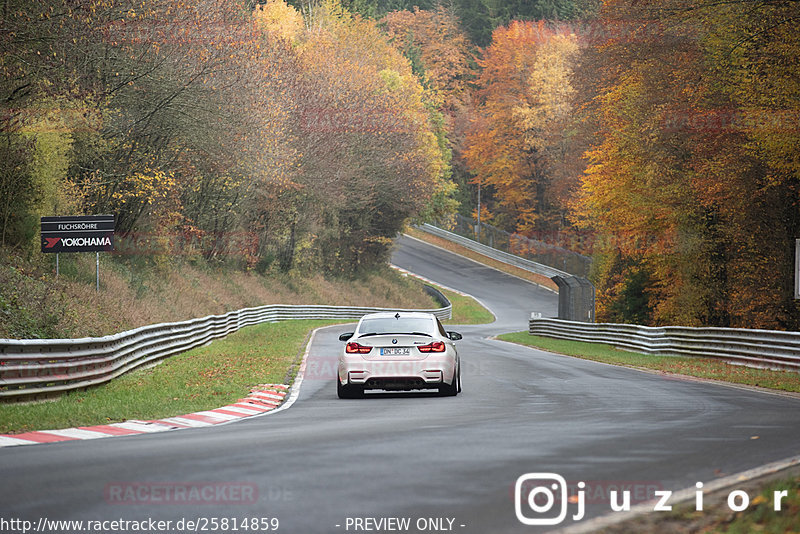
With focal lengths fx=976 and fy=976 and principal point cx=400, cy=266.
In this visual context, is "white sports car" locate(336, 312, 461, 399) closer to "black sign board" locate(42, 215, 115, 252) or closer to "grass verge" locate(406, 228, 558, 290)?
"black sign board" locate(42, 215, 115, 252)

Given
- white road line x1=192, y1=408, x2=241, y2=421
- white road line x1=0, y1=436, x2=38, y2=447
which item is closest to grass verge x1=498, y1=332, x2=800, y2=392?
white road line x1=192, y1=408, x2=241, y2=421

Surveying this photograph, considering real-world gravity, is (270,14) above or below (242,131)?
above

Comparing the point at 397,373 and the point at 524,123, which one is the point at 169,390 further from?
the point at 524,123

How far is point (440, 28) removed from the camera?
10538 centimetres

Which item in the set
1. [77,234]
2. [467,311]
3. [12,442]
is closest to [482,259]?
[467,311]

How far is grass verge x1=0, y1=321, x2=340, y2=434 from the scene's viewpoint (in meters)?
13.3

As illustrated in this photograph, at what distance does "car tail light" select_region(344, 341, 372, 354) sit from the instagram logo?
8.60 meters

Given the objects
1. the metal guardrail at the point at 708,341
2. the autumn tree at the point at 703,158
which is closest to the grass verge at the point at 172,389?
the metal guardrail at the point at 708,341

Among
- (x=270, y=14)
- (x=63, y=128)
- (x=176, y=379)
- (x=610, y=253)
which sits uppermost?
(x=270, y=14)

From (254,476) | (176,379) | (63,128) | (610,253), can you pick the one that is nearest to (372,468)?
(254,476)

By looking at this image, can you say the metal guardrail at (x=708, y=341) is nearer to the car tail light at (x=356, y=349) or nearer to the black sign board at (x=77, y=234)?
the car tail light at (x=356, y=349)

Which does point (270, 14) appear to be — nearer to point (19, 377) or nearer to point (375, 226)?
point (375, 226)

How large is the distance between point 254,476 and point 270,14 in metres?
69.2

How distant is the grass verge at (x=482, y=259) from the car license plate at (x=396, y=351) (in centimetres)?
6475
